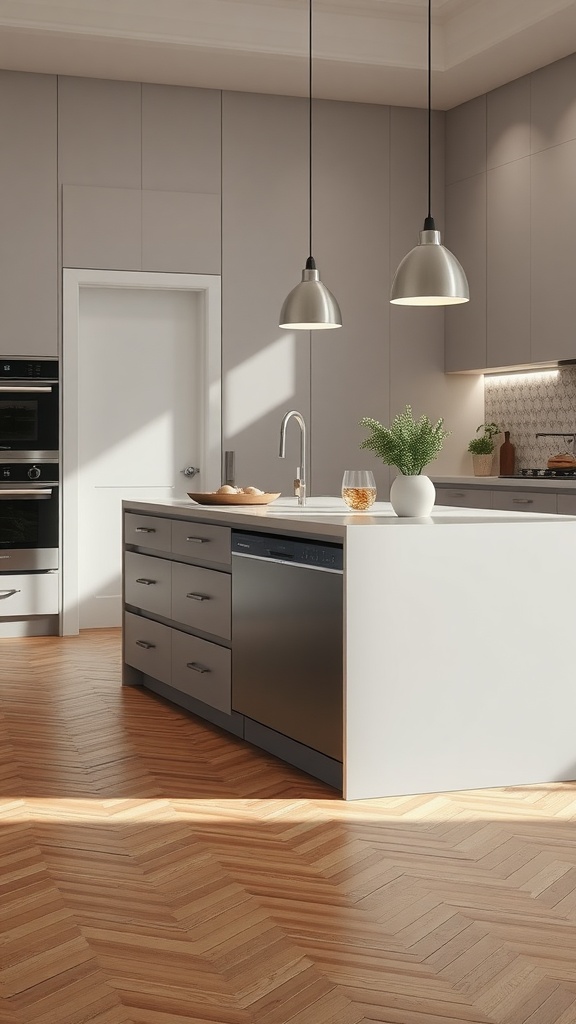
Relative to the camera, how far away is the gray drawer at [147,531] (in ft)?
16.4

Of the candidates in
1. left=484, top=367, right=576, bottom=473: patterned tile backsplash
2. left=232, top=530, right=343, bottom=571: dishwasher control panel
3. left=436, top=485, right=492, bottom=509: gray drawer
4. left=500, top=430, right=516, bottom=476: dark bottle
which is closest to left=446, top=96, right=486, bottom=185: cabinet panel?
left=484, top=367, right=576, bottom=473: patterned tile backsplash

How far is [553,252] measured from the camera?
264 inches

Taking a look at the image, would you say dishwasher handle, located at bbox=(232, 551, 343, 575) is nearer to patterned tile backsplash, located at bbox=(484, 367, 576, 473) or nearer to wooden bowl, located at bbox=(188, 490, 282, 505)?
wooden bowl, located at bbox=(188, 490, 282, 505)

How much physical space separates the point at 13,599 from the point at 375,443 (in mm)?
3628

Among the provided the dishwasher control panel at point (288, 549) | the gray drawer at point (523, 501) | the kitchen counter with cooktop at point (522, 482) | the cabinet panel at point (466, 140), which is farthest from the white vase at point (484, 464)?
the dishwasher control panel at point (288, 549)

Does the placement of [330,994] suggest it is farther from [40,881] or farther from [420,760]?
[420,760]

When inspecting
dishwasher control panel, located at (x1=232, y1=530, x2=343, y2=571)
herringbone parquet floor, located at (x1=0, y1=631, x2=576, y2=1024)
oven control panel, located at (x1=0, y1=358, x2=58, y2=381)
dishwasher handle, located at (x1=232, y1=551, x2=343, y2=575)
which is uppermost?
oven control panel, located at (x1=0, y1=358, x2=58, y2=381)

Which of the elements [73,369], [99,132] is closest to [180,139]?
[99,132]

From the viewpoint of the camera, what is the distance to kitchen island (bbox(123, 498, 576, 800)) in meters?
3.49

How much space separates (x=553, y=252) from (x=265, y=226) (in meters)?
1.84

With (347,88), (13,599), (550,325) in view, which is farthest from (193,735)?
(347,88)

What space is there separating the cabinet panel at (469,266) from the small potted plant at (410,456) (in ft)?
12.2

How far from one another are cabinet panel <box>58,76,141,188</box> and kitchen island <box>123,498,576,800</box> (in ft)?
12.8

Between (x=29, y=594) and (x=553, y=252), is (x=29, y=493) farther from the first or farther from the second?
(x=553, y=252)
